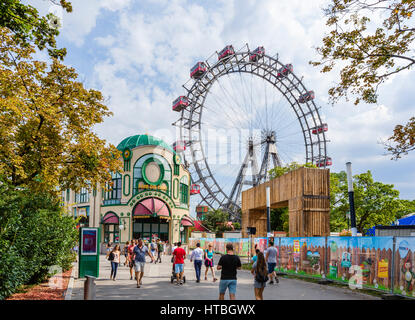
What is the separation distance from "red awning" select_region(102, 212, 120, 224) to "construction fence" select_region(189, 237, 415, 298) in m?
31.1

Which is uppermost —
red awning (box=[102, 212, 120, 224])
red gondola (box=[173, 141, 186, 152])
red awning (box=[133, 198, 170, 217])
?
red gondola (box=[173, 141, 186, 152])

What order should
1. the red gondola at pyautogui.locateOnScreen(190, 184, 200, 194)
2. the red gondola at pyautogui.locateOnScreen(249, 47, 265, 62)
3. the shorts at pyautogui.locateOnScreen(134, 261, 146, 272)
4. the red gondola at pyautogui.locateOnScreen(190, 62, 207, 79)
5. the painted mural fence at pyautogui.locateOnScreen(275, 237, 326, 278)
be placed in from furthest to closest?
the red gondola at pyautogui.locateOnScreen(190, 184, 200, 194)
the red gondola at pyautogui.locateOnScreen(249, 47, 265, 62)
the red gondola at pyautogui.locateOnScreen(190, 62, 207, 79)
the painted mural fence at pyautogui.locateOnScreen(275, 237, 326, 278)
the shorts at pyautogui.locateOnScreen(134, 261, 146, 272)

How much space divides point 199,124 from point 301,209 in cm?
3210

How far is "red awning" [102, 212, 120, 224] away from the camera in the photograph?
48.5 m

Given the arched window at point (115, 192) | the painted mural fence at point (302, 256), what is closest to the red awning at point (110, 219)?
the arched window at point (115, 192)

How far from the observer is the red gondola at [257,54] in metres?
58.9

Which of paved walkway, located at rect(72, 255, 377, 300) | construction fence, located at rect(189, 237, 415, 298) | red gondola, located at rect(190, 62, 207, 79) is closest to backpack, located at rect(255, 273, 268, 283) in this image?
paved walkway, located at rect(72, 255, 377, 300)

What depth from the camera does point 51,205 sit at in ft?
66.6

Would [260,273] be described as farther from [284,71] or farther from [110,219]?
[284,71]

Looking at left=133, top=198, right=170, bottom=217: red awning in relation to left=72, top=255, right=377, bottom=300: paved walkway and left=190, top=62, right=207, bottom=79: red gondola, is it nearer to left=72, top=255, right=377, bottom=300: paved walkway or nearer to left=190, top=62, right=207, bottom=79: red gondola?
left=190, top=62, right=207, bottom=79: red gondola

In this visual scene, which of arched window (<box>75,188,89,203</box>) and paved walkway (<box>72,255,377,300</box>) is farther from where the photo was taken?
arched window (<box>75,188,89,203</box>)

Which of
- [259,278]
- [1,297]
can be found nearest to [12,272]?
[1,297]
